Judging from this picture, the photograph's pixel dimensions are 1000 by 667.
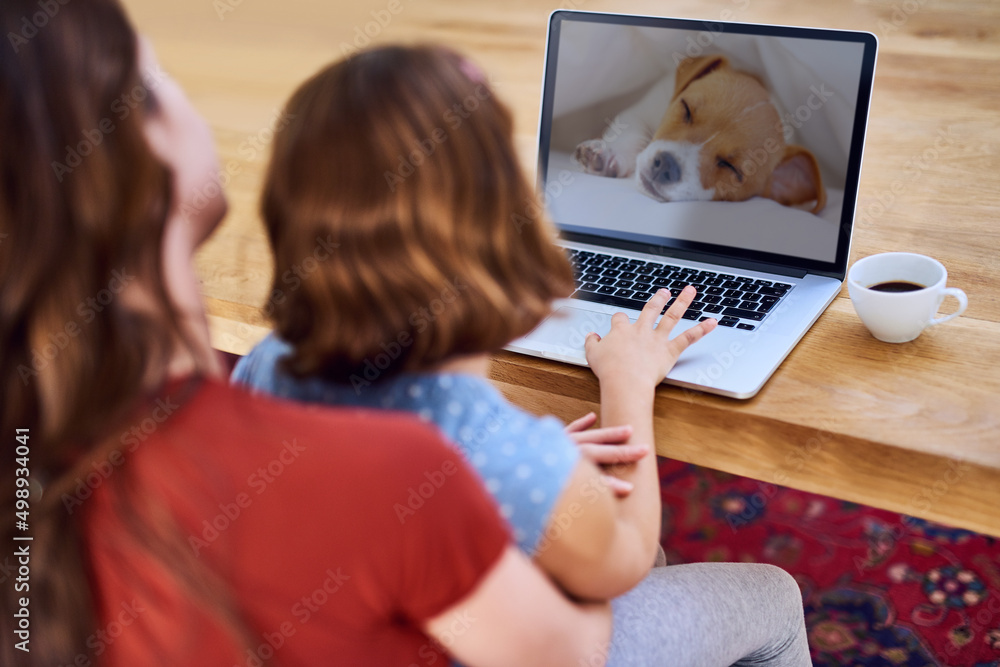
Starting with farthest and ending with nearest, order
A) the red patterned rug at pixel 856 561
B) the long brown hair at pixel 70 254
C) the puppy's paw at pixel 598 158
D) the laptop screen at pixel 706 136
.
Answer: the red patterned rug at pixel 856 561 < the puppy's paw at pixel 598 158 < the laptop screen at pixel 706 136 < the long brown hair at pixel 70 254

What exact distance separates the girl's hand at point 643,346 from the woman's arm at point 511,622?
0.81 feet

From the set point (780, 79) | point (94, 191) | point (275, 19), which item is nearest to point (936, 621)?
point (780, 79)

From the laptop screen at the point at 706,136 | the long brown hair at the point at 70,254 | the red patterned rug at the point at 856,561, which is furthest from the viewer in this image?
the red patterned rug at the point at 856,561

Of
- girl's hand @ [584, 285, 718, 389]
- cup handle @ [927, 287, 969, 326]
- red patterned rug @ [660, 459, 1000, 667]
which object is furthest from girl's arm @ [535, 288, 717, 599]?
red patterned rug @ [660, 459, 1000, 667]

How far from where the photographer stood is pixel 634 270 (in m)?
1.00

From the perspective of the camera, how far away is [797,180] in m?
0.95

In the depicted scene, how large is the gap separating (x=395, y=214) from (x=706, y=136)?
20.9 inches

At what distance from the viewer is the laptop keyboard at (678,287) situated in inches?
35.2

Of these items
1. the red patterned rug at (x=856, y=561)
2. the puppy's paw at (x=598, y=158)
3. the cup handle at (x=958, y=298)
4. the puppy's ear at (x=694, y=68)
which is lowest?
the red patterned rug at (x=856, y=561)

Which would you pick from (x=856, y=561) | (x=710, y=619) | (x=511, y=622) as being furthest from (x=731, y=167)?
(x=856, y=561)

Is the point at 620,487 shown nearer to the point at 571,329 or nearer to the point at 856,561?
the point at 571,329

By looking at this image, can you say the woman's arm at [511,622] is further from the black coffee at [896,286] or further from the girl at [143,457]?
the black coffee at [896,286]

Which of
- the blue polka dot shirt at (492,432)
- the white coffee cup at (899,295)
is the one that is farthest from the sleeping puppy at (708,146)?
the blue polka dot shirt at (492,432)

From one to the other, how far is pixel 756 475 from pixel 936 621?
72 cm
